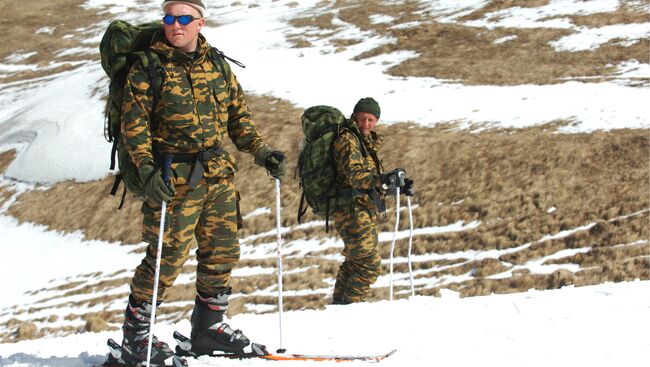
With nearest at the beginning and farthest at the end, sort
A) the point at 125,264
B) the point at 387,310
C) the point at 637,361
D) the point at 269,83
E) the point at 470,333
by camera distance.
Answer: the point at 637,361
the point at 470,333
the point at 387,310
the point at 125,264
the point at 269,83

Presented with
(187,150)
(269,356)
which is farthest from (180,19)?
(269,356)

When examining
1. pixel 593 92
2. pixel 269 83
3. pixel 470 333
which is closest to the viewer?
pixel 470 333

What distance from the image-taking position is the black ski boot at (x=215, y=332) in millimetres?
5441

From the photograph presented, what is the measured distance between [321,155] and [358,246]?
3.76 ft

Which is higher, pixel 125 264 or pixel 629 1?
pixel 629 1

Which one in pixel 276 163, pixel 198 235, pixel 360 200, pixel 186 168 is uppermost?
pixel 186 168

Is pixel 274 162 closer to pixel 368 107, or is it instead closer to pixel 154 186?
pixel 154 186

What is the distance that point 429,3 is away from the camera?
55.8 m

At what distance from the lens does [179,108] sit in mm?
4922

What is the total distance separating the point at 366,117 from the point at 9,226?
23805 mm

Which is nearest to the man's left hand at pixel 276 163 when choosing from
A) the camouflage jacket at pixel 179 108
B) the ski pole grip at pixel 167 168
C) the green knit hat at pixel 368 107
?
the camouflage jacket at pixel 179 108

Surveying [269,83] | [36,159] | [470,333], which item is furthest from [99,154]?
[470,333]

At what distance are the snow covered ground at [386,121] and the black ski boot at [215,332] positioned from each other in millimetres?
169

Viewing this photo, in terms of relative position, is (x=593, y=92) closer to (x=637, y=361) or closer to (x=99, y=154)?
(x=99, y=154)
